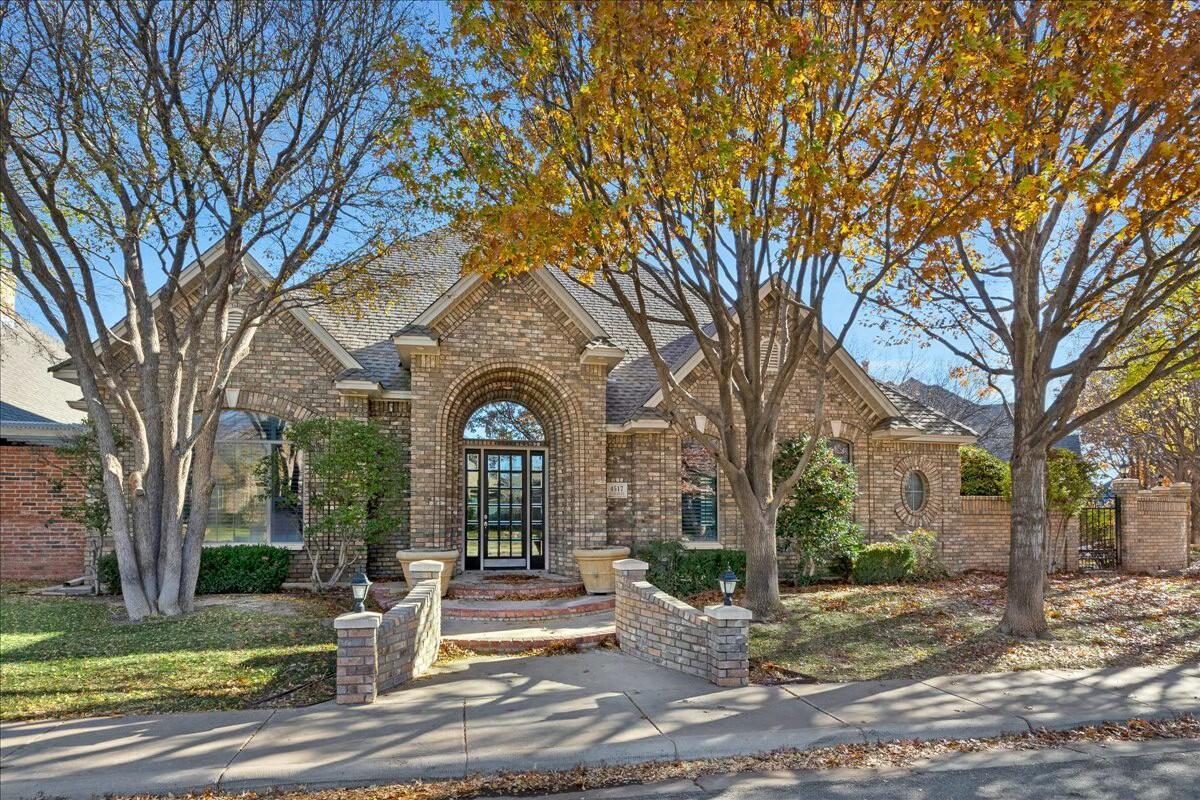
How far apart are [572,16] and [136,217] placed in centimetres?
645

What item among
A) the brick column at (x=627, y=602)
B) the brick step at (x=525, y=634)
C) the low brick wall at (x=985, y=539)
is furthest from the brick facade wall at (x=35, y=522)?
the low brick wall at (x=985, y=539)

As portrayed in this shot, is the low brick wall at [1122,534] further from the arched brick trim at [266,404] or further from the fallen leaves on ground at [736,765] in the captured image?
the arched brick trim at [266,404]

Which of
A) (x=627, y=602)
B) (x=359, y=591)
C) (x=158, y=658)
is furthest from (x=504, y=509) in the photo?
(x=359, y=591)

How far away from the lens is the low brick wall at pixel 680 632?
7453mm

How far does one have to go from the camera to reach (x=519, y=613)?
10867 mm

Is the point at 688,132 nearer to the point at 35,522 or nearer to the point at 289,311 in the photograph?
the point at 289,311

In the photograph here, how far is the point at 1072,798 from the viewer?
5078 mm

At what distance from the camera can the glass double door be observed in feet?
48.6

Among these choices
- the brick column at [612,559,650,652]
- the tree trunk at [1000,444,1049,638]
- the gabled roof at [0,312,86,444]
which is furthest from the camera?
the gabled roof at [0,312,86,444]

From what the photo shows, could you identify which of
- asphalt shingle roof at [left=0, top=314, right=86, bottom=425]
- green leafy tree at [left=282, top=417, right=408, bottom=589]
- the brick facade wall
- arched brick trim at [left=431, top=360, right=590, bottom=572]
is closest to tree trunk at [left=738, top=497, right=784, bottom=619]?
arched brick trim at [left=431, top=360, right=590, bottom=572]

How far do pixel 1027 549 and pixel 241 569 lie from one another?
12.2 metres

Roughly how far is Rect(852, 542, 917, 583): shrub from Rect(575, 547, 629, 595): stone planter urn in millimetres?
4953

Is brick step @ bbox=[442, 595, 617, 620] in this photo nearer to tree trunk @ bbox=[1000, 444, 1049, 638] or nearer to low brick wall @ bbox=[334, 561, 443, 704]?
low brick wall @ bbox=[334, 561, 443, 704]

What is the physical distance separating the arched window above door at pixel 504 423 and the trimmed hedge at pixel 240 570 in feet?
Answer: 13.5
